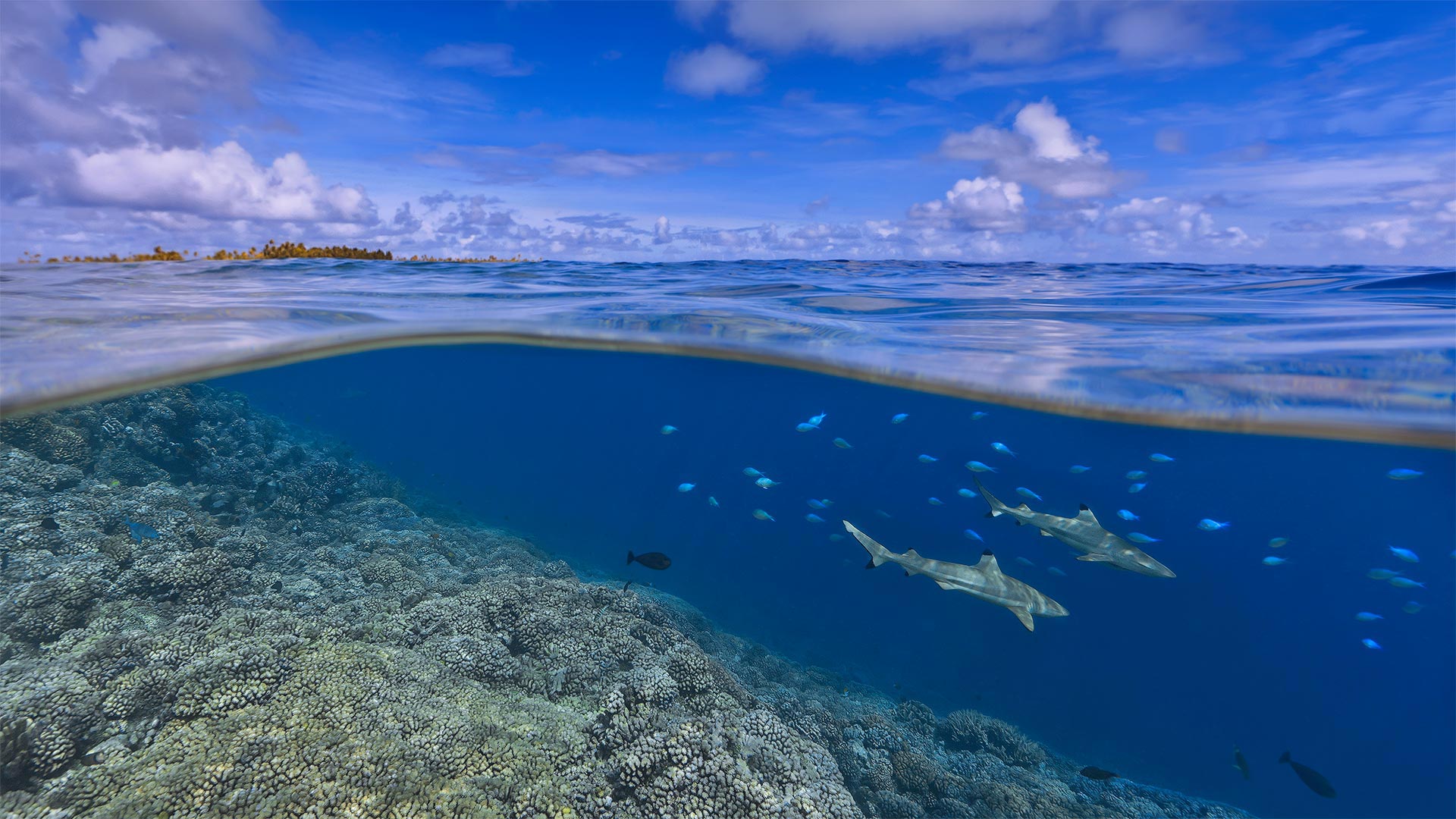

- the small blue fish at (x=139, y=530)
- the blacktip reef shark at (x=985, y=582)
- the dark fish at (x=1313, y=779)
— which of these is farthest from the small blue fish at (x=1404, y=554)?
the small blue fish at (x=139, y=530)

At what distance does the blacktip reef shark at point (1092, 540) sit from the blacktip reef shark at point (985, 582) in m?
0.75

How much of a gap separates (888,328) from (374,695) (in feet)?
28.6

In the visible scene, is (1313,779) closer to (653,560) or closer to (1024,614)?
(1024,614)

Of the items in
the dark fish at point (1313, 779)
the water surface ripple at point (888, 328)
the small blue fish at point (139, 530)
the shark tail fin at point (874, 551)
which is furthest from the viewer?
the small blue fish at point (139, 530)

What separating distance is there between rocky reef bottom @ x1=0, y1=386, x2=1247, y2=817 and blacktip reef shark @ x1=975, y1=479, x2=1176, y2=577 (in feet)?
10.1

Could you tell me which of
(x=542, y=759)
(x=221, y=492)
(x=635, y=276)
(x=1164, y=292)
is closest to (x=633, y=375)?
(x=635, y=276)

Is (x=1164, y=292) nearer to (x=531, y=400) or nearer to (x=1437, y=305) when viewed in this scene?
(x=1437, y=305)

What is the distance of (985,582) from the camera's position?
6.70 meters

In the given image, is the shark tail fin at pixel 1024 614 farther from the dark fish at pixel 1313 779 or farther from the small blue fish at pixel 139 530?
the small blue fish at pixel 139 530

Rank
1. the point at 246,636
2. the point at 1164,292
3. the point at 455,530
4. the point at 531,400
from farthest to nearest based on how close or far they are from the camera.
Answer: the point at 531,400 → the point at 455,530 → the point at 1164,292 → the point at 246,636

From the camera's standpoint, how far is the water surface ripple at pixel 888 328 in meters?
7.52

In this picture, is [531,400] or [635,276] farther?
[531,400]

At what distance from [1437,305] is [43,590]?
18.9 metres

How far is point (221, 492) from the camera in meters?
11.4
